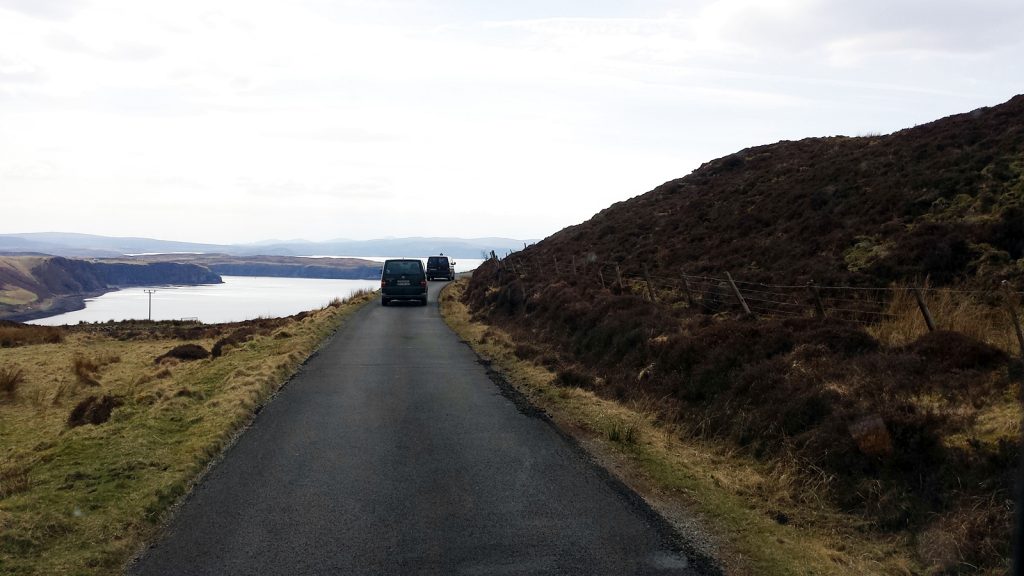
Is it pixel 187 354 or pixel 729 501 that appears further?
pixel 187 354

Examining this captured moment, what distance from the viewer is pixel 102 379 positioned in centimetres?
1958

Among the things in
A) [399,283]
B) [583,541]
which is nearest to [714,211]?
[399,283]

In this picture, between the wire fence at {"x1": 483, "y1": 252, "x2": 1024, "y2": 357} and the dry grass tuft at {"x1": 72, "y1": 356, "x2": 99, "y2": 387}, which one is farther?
the dry grass tuft at {"x1": 72, "y1": 356, "x2": 99, "y2": 387}

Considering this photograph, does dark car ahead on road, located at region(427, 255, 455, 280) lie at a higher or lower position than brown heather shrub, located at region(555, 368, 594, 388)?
higher

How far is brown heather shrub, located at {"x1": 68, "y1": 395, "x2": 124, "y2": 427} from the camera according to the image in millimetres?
12417

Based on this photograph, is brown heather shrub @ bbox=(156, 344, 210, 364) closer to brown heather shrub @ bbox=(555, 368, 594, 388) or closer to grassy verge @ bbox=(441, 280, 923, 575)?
brown heather shrub @ bbox=(555, 368, 594, 388)

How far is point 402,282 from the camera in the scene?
35.7m

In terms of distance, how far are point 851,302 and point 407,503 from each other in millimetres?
11417

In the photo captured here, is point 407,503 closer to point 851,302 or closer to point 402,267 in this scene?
point 851,302

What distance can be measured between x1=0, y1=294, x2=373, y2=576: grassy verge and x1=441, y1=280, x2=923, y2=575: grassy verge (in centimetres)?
494

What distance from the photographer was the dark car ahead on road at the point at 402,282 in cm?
3578

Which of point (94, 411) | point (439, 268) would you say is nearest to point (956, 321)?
point (94, 411)

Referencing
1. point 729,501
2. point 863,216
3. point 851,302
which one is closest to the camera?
point 729,501

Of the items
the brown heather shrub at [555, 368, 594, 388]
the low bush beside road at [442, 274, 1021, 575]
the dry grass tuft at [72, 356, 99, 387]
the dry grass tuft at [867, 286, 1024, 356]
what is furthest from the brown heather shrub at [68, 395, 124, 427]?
the dry grass tuft at [867, 286, 1024, 356]
